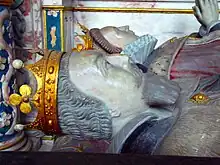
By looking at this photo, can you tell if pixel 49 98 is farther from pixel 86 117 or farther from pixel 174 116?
pixel 174 116

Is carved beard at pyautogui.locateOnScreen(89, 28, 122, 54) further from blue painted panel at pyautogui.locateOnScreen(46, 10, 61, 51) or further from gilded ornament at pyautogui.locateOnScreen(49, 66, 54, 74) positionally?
blue painted panel at pyautogui.locateOnScreen(46, 10, 61, 51)

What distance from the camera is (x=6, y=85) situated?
160cm

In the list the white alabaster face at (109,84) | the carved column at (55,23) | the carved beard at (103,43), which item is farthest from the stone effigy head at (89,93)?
the carved column at (55,23)

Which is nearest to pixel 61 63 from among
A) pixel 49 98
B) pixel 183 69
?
pixel 49 98

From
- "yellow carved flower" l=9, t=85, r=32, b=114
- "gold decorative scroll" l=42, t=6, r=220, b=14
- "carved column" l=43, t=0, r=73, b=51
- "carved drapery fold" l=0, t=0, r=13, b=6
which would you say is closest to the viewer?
"yellow carved flower" l=9, t=85, r=32, b=114

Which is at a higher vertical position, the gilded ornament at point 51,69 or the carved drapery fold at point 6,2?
the carved drapery fold at point 6,2

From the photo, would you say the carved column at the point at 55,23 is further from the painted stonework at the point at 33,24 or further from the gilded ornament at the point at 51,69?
the gilded ornament at the point at 51,69

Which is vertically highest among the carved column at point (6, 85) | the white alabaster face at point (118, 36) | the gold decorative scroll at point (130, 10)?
the gold decorative scroll at point (130, 10)

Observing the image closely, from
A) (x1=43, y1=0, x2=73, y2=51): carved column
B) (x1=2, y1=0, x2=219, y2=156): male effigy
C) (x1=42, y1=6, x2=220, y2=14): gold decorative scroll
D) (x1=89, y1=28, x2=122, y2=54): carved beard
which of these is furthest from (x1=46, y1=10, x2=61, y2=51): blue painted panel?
(x1=2, y1=0, x2=219, y2=156): male effigy

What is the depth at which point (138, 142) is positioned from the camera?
2.58ft

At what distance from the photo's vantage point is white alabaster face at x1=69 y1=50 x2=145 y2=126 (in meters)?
0.77

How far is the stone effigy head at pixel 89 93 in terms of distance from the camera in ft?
2.52

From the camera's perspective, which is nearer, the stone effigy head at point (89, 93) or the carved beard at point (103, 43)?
the stone effigy head at point (89, 93)

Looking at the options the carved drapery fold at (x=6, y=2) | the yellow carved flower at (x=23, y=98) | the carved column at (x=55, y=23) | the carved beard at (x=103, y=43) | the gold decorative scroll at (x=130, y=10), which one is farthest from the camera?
the gold decorative scroll at (x=130, y=10)
